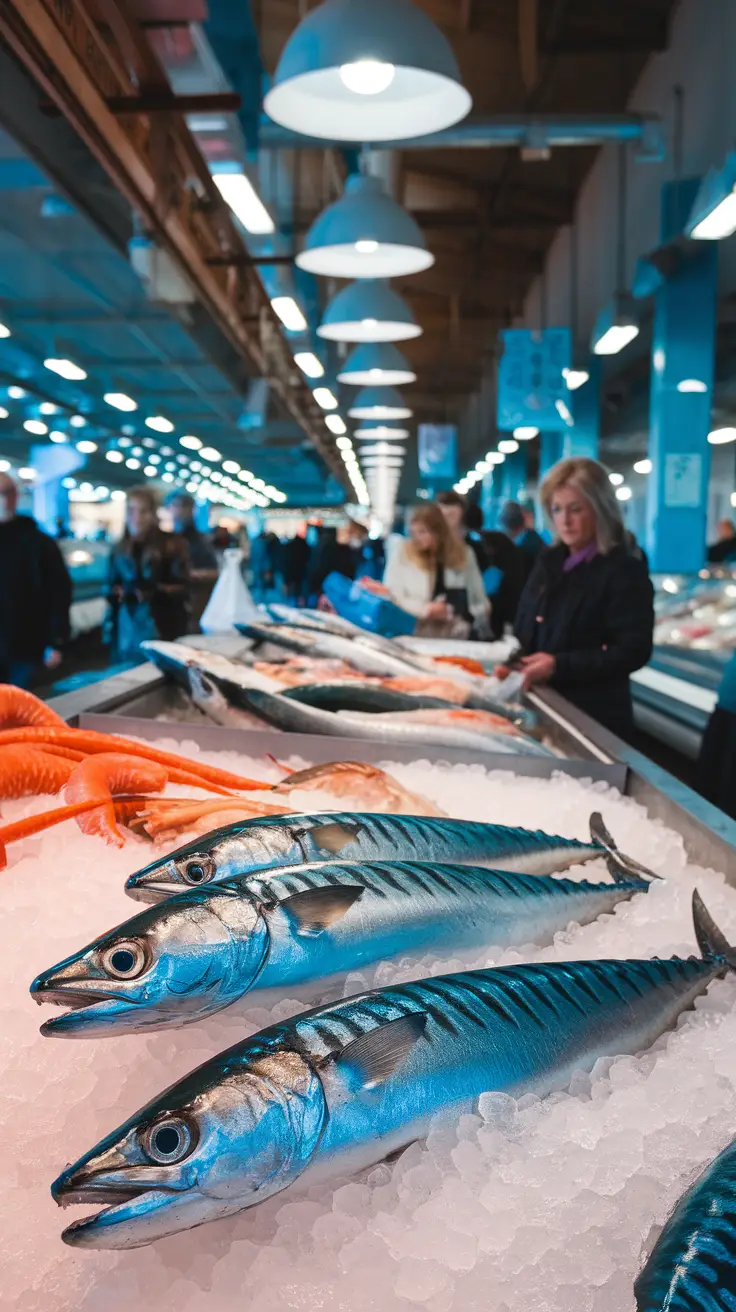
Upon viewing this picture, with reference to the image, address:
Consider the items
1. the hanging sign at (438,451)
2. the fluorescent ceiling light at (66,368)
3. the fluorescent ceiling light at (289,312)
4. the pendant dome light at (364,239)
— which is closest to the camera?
the pendant dome light at (364,239)

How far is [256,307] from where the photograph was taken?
469 inches

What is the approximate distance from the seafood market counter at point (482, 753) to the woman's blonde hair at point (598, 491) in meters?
1.10

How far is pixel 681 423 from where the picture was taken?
10.2 metres

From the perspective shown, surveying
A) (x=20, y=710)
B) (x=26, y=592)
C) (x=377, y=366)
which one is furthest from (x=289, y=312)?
(x=20, y=710)

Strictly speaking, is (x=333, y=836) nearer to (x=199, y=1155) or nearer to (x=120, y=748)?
(x=199, y=1155)

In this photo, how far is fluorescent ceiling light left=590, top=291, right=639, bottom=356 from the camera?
9.60 meters

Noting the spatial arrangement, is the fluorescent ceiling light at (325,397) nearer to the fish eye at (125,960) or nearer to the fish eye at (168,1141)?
the fish eye at (125,960)

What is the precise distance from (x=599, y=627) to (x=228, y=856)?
118 inches

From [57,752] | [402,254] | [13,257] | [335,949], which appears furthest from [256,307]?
[335,949]

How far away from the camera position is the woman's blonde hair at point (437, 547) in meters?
6.52

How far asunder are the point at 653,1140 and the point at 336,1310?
1.06ft

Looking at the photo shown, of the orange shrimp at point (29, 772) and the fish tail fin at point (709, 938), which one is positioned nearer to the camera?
the fish tail fin at point (709, 938)

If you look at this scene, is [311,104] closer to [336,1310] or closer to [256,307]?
[336,1310]

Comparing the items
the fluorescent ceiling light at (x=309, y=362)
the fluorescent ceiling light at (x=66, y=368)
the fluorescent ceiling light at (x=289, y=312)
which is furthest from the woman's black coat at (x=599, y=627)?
the fluorescent ceiling light at (x=66, y=368)
